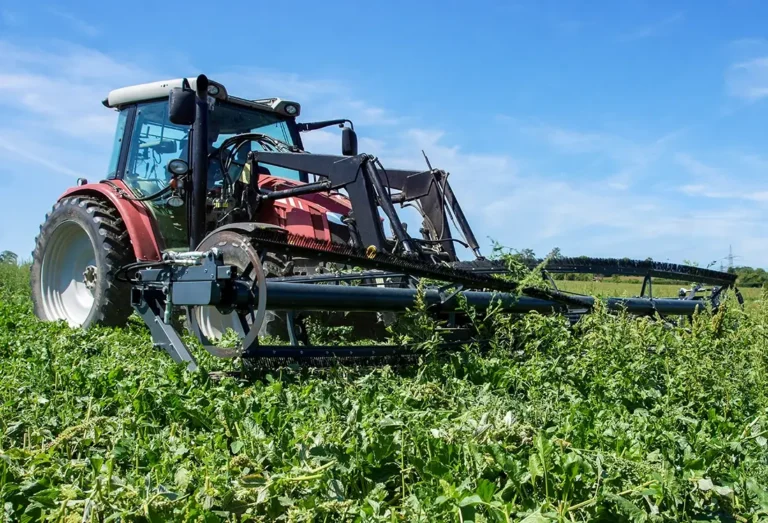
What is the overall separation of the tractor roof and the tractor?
0.05 ft

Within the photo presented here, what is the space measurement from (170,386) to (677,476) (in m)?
2.27

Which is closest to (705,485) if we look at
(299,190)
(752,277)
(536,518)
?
(536,518)

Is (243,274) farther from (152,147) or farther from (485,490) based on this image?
(152,147)

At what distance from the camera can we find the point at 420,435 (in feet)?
8.44

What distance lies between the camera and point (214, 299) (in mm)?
3607

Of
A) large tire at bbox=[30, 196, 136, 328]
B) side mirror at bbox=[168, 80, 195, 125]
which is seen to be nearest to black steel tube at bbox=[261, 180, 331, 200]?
side mirror at bbox=[168, 80, 195, 125]

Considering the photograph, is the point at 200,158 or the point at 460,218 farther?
the point at 460,218

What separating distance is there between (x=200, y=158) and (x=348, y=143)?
137 cm

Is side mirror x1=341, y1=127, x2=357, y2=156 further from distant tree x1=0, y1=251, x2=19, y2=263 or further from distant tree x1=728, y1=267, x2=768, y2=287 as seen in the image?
distant tree x1=0, y1=251, x2=19, y2=263

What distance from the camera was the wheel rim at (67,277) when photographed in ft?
25.3

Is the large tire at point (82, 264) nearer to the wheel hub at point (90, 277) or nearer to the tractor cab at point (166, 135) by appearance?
the wheel hub at point (90, 277)

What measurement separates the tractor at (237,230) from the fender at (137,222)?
0.06ft

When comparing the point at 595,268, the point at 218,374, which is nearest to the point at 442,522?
the point at 218,374

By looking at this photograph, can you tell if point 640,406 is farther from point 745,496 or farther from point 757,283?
point 757,283
